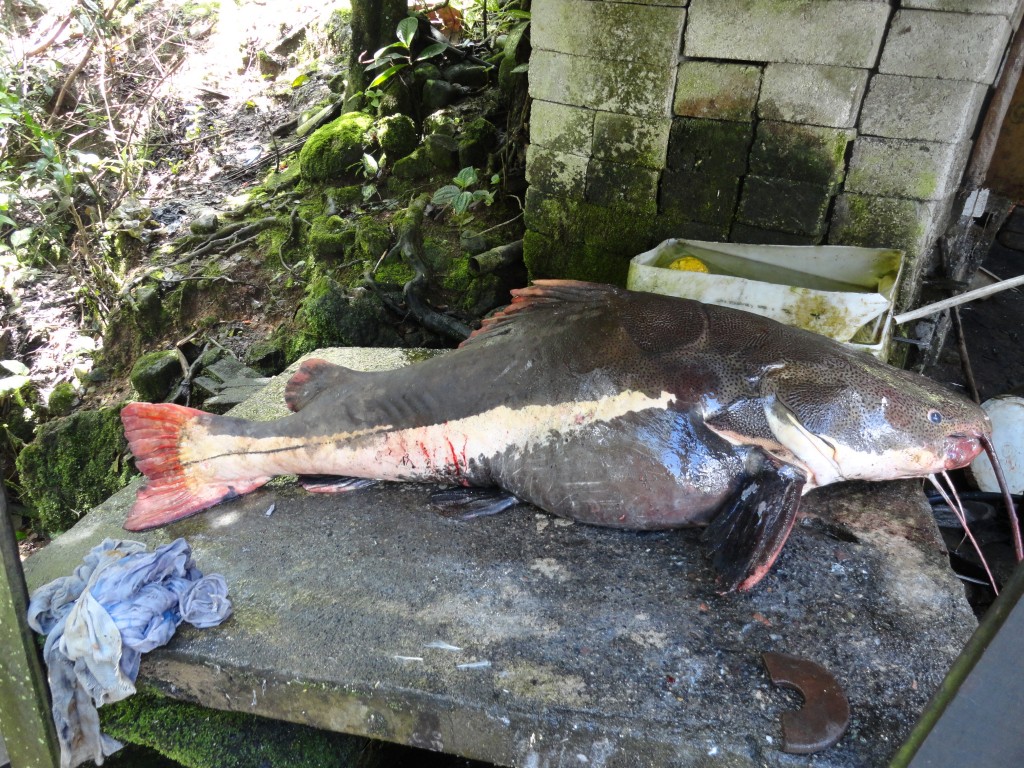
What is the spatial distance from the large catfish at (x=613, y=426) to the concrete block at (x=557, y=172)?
1719 mm

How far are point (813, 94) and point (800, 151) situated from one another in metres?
0.29

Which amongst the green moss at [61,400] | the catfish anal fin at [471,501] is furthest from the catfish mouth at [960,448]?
the green moss at [61,400]

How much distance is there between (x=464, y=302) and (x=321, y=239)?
5.90 ft

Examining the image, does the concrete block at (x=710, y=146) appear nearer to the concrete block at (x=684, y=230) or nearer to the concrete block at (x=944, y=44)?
the concrete block at (x=684, y=230)

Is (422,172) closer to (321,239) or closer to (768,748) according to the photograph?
(321,239)

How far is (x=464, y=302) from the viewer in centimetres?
582

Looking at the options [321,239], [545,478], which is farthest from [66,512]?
[545,478]

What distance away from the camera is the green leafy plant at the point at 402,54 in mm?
7020

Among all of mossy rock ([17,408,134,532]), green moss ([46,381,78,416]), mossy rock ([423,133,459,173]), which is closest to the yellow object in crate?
mossy rock ([423,133,459,173])

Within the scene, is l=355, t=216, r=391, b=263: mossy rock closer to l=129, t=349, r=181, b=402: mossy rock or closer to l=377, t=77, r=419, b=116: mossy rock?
l=377, t=77, r=419, b=116: mossy rock

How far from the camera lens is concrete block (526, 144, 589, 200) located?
14.4 feet

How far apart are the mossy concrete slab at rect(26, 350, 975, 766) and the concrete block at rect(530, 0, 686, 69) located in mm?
2579

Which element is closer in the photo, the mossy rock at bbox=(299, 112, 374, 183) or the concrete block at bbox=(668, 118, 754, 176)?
the concrete block at bbox=(668, 118, 754, 176)

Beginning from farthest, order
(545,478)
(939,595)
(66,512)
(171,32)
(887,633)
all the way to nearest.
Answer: (171,32) → (66,512) → (545,478) → (939,595) → (887,633)
